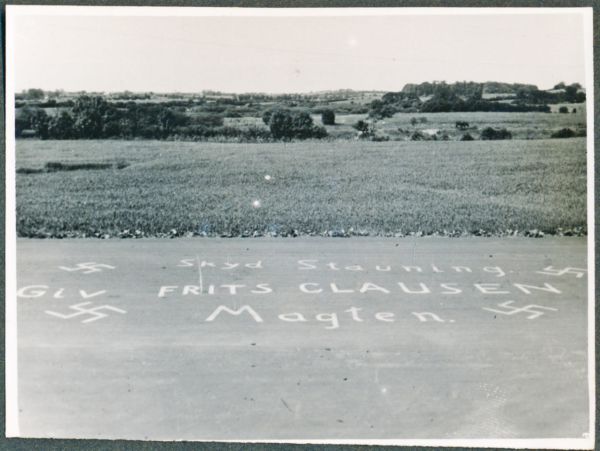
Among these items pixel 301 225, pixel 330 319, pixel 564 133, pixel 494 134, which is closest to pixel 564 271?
pixel 564 133

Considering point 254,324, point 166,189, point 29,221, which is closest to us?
point 254,324

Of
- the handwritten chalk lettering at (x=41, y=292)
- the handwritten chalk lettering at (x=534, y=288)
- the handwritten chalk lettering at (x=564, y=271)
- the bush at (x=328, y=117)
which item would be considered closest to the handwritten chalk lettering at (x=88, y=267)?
the handwritten chalk lettering at (x=41, y=292)

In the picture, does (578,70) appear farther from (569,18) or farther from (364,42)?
(364,42)

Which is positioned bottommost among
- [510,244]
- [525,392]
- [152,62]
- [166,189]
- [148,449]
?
[148,449]

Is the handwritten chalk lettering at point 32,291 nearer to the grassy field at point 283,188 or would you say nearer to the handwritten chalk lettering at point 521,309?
the grassy field at point 283,188

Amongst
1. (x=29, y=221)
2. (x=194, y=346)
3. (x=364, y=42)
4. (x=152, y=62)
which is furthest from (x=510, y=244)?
(x=29, y=221)

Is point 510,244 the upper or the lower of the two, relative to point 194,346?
upper
